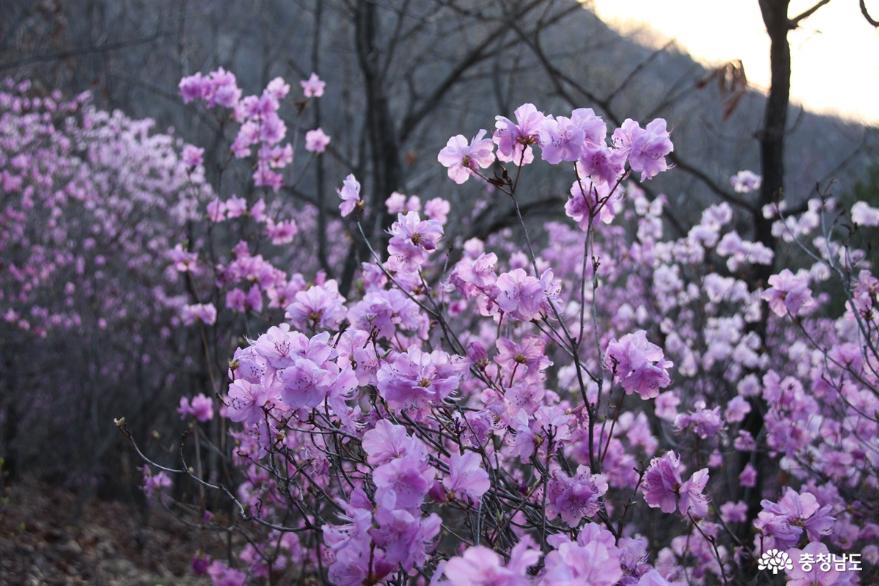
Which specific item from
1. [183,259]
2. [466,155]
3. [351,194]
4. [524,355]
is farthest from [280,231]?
[524,355]

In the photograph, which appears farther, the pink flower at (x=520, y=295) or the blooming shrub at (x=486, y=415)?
the pink flower at (x=520, y=295)

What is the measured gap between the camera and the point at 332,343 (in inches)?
85.6

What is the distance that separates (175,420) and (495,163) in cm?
816

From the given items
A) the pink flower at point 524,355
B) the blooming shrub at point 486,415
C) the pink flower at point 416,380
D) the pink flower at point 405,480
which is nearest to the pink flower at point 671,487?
the blooming shrub at point 486,415

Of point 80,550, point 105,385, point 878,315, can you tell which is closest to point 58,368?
point 105,385

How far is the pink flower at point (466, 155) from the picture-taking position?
230 centimetres

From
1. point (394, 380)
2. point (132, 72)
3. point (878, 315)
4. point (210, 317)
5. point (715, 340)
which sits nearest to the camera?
point (394, 380)

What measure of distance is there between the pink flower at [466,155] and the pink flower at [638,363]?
0.70 m

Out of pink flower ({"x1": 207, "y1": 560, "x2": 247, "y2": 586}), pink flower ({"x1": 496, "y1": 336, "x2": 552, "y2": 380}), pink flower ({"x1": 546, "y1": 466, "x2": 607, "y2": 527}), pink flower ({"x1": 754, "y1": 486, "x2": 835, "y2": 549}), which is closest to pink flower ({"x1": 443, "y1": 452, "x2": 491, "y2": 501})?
pink flower ({"x1": 546, "y1": 466, "x2": 607, "y2": 527})

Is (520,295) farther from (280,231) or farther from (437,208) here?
(280,231)

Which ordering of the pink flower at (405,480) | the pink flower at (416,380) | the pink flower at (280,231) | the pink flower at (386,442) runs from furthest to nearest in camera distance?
the pink flower at (280,231)
the pink flower at (416,380)
the pink flower at (386,442)
the pink flower at (405,480)

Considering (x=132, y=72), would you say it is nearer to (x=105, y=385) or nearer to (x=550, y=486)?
(x=105, y=385)

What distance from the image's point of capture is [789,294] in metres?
2.80

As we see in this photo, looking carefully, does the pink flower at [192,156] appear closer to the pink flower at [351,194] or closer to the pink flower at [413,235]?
the pink flower at [351,194]
